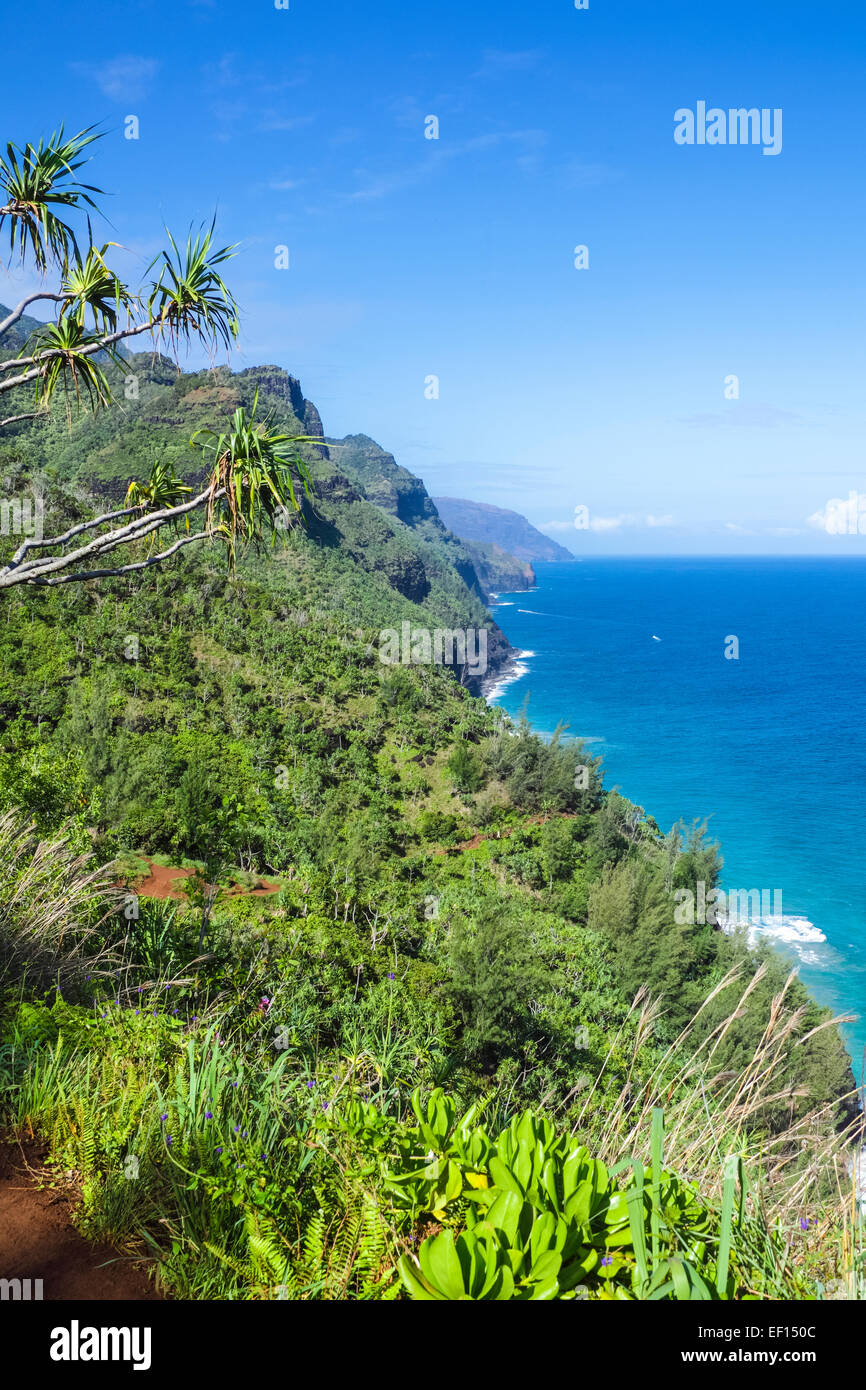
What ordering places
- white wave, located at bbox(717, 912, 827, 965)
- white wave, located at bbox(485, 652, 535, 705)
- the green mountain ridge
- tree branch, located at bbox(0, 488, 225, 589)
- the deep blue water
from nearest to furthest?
tree branch, located at bbox(0, 488, 225, 589)
white wave, located at bbox(717, 912, 827, 965)
the deep blue water
the green mountain ridge
white wave, located at bbox(485, 652, 535, 705)

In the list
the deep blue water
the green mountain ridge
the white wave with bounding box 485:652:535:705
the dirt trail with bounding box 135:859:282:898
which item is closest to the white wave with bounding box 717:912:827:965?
the deep blue water

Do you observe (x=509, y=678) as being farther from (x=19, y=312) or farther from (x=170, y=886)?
(x=19, y=312)

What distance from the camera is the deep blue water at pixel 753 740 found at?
4181 cm

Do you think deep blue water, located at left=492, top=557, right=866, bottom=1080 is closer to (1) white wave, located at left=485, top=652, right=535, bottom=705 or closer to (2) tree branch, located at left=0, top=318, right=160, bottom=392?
(1) white wave, located at left=485, top=652, right=535, bottom=705

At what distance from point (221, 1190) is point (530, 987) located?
14.9 meters

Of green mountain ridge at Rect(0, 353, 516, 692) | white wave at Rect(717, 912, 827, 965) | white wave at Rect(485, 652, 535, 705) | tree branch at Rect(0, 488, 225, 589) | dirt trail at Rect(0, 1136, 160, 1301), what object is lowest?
white wave at Rect(717, 912, 827, 965)

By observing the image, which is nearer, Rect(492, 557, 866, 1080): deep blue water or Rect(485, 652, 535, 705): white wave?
Rect(492, 557, 866, 1080): deep blue water

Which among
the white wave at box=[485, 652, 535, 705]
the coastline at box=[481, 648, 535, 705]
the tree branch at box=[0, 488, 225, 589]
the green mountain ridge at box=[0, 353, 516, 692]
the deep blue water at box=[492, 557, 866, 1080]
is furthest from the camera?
the coastline at box=[481, 648, 535, 705]

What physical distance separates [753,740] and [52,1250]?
273ft

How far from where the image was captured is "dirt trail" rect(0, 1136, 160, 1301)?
2148 mm

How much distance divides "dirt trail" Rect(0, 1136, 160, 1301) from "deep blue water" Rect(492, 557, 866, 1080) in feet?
63.0

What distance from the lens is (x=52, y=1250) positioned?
7.50 feet

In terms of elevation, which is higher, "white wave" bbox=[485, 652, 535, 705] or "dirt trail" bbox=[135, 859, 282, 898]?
"white wave" bbox=[485, 652, 535, 705]

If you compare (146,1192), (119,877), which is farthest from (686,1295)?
(119,877)
